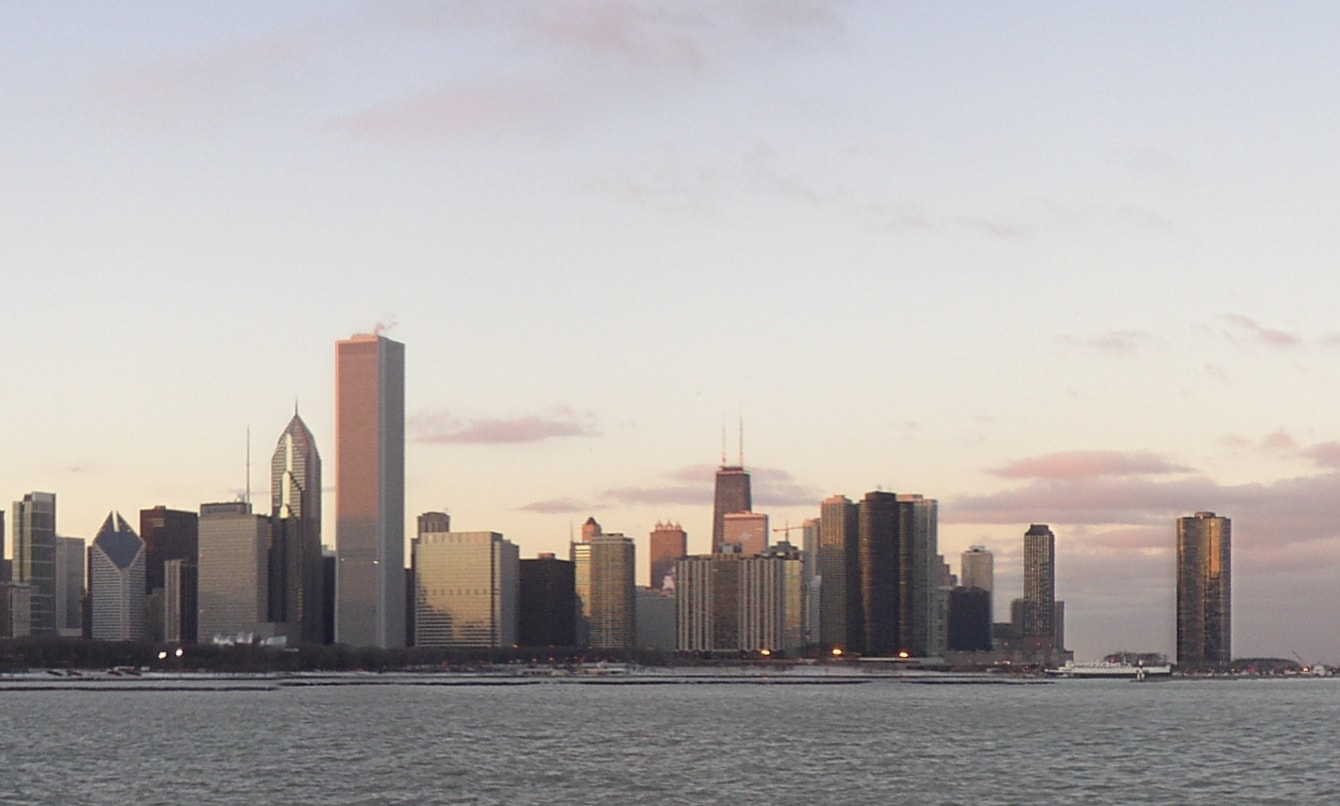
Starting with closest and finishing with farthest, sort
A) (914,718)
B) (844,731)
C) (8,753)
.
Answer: (8,753), (844,731), (914,718)

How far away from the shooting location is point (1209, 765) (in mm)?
116750

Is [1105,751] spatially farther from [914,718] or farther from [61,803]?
[61,803]

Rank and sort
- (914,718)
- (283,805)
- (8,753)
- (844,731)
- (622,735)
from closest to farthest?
(283,805), (8,753), (622,735), (844,731), (914,718)

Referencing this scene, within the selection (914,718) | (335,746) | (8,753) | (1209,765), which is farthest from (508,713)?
(1209,765)

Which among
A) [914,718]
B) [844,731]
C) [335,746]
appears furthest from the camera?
[914,718]

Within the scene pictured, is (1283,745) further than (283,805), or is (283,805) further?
(1283,745)

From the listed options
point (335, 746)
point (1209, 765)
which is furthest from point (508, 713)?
point (1209, 765)

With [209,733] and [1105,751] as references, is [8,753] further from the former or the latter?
[1105,751]

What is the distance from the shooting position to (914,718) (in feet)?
620

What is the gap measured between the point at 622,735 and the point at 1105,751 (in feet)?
130

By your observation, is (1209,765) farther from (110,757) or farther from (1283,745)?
(110,757)

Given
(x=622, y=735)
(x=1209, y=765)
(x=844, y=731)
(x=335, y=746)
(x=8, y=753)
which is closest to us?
(x=1209, y=765)

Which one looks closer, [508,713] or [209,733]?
[209,733]

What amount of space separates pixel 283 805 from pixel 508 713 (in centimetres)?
10986
